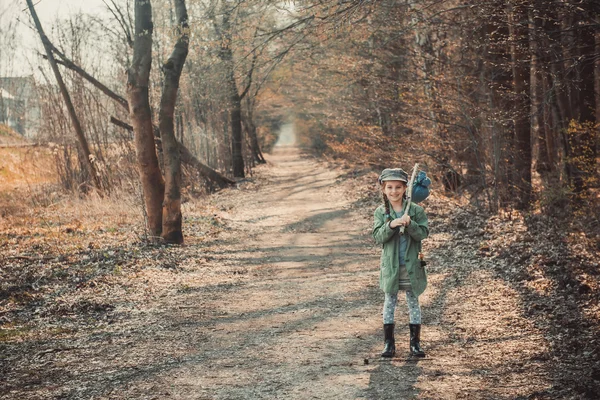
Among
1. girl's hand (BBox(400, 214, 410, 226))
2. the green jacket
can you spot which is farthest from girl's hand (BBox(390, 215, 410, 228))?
the green jacket

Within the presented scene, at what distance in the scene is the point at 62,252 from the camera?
33.3ft

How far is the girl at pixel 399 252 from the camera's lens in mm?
5039

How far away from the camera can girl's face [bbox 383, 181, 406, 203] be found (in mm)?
5039

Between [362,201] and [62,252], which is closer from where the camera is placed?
[62,252]

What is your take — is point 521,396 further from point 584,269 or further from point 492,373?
point 584,269

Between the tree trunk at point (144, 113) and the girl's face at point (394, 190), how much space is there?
6.82m

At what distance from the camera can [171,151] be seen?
436 inches

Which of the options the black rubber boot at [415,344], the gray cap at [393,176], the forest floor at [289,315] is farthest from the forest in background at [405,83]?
the black rubber boot at [415,344]

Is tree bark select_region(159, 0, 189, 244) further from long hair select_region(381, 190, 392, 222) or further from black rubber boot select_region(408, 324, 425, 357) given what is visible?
black rubber boot select_region(408, 324, 425, 357)

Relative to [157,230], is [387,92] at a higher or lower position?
A: higher

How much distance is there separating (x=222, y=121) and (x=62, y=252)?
15934 mm

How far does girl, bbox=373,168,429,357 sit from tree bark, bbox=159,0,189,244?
660 centimetres

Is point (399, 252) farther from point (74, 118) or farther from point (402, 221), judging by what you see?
point (74, 118)

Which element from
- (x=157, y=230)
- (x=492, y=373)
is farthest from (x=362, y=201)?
(x=492, y=373)
